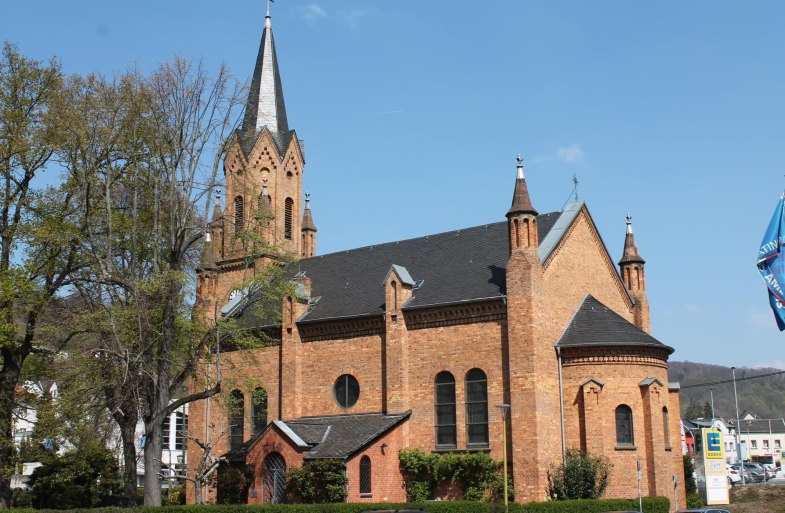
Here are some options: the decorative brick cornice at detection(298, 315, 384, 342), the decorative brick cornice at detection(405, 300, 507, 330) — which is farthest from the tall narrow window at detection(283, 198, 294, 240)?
the decorative brick cornice at detection(405, 300, 507, 330)

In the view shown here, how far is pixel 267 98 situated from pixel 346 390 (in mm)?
19338

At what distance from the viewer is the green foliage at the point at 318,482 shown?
3100 centimetres

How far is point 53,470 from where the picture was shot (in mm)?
41281

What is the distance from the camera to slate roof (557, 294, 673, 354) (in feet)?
105

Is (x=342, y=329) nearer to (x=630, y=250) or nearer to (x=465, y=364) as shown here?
(x=465, y=364)

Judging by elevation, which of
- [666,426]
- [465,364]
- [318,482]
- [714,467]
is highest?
[465,364]

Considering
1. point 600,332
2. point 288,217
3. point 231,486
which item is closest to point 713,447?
point 600,332

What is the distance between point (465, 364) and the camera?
3300 centimetres

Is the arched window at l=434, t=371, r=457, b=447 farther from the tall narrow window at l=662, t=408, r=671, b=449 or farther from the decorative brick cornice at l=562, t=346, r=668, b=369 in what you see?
the tall narrow window at l=662, t=408, r=671, b=449

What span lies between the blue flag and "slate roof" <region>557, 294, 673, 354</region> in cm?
747

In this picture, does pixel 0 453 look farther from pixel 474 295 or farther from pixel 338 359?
pixel 474 295

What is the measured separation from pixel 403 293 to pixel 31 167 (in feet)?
48.4

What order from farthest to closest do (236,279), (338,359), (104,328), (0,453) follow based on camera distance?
(236,279)
(338,359)
(0,453)
(104,328)

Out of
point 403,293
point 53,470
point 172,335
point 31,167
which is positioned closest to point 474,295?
point 403,293
